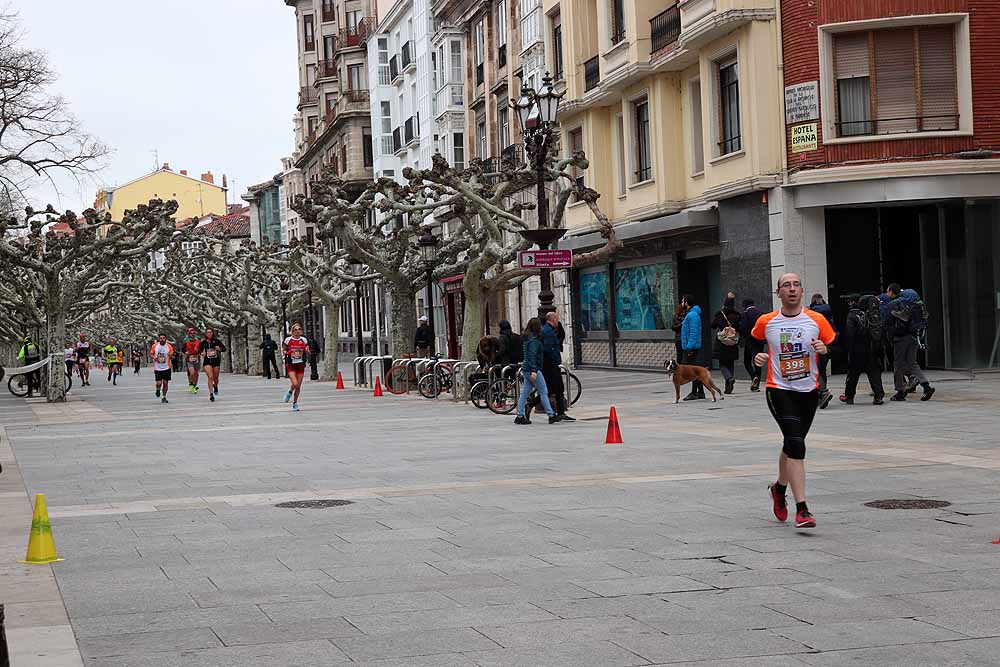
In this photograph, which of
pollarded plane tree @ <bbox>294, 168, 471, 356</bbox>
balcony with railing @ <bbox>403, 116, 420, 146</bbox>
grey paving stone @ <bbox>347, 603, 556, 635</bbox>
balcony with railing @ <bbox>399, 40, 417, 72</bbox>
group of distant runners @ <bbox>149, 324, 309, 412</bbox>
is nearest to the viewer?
grey paving stone @ <bbox>347, 603, 556, 635</bbox>

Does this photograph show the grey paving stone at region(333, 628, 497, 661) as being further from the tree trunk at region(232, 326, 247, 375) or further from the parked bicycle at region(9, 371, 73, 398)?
the tree trunk at region(232, 326, 247, 375)

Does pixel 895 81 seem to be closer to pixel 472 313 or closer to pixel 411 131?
pixel 472 313

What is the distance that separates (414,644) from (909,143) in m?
21.3

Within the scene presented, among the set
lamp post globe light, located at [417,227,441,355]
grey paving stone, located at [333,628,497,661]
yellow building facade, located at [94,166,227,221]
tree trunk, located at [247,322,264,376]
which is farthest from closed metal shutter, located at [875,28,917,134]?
yellow building facade, located at [94,166,227,221]

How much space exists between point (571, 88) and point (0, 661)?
3341 centimetres

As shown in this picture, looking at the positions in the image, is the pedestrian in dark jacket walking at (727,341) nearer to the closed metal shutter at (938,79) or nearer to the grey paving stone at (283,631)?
the closed metal shutter at (938,79)

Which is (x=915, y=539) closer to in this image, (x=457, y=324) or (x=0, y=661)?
(x=0, y=661)

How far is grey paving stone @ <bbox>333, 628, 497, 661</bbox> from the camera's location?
227 inches

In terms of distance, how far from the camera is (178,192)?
149 meters

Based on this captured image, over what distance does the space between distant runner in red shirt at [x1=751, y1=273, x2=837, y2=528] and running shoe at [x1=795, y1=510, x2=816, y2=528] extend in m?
0.25

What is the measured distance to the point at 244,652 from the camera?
19.3ft

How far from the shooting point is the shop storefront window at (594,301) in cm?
3750

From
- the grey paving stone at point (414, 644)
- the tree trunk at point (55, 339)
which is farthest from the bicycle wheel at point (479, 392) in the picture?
the grey paving stone at point (414, 644)

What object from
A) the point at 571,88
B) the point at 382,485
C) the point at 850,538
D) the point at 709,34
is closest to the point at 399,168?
the point at 571,88
